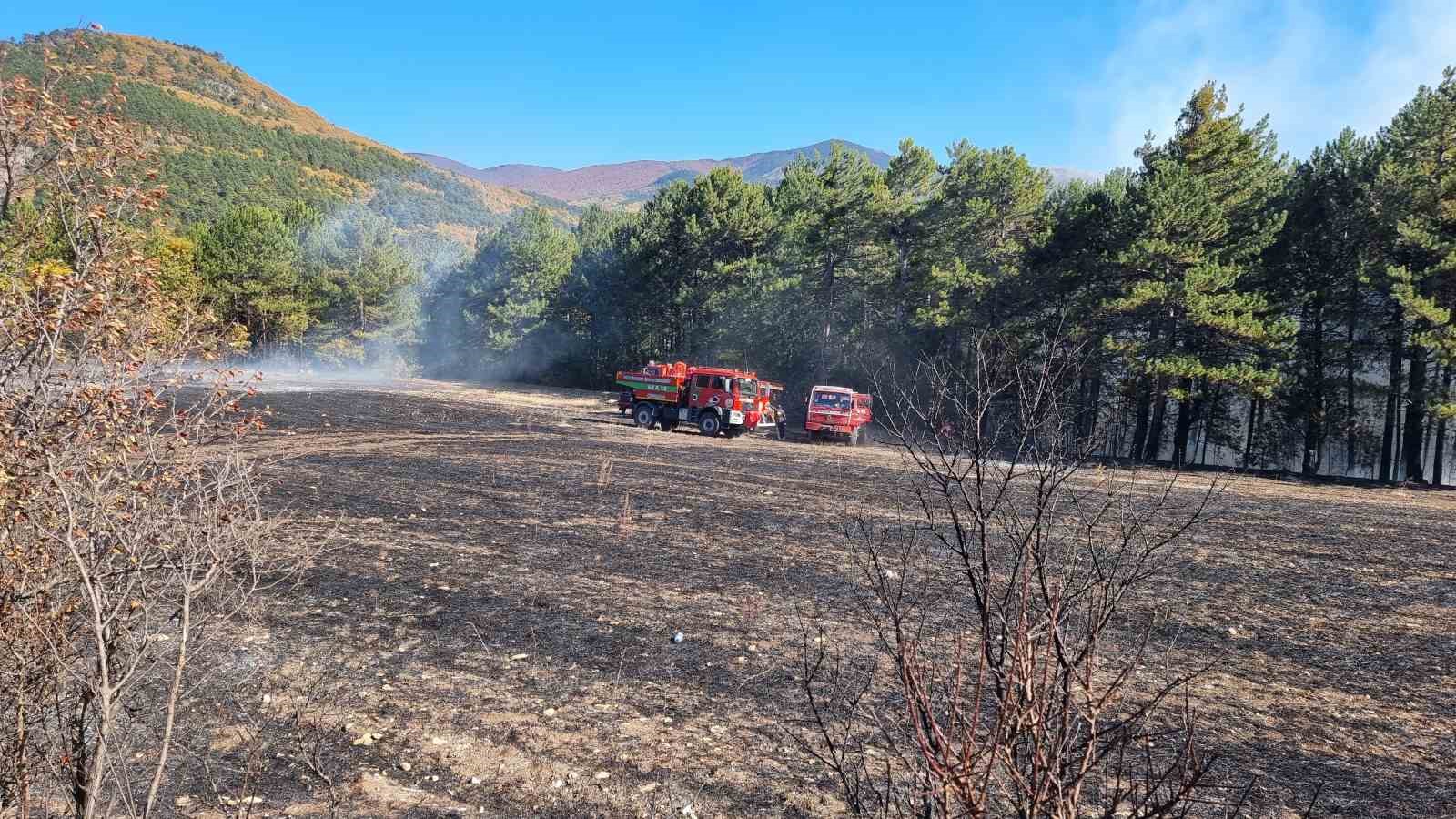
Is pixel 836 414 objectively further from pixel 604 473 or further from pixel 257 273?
pixel 257 273

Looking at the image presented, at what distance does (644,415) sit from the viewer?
2727 cm

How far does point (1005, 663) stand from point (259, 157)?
386 feet

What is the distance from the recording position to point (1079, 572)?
394 inches

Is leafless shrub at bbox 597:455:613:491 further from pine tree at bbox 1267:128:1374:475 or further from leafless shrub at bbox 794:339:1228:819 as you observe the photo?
pine tree at bbox 1267:128:1374:475

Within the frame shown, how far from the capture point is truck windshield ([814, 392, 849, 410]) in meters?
26.9

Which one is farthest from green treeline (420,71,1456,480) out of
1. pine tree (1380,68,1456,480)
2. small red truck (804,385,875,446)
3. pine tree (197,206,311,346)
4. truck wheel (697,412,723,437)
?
pine tree (197,206,311,346)

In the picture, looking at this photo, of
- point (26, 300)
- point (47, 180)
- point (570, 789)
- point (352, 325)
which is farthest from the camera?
point (352, 325)

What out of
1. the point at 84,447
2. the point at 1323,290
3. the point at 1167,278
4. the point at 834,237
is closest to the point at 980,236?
the point at 834,237

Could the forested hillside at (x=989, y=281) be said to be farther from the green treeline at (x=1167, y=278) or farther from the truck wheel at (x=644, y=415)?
the truck wheel at (x=644, y=415)

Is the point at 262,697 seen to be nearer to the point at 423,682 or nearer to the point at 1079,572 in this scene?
the point at 423,682

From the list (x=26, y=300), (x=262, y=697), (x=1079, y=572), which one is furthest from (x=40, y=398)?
(x=1079, y=572)

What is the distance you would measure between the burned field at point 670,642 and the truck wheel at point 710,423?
1011 cm

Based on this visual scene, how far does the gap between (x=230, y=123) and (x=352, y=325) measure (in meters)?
78.1

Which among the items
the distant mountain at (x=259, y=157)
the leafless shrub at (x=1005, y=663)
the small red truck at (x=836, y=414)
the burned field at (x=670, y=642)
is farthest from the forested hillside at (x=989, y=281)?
the distant mountain at (x=259, y=157)
